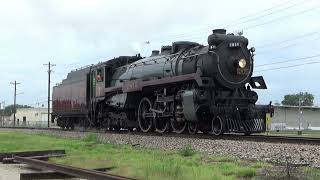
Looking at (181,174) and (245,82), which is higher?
(245,82)

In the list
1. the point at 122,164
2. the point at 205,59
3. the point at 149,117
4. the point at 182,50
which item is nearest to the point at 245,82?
the point at 205,59

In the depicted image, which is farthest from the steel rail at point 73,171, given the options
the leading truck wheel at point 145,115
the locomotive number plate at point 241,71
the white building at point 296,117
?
the white building at point 296,117

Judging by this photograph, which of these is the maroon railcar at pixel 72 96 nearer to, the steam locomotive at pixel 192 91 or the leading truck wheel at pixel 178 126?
the steam locomotive at pixel 192 91

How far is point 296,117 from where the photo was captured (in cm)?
8356

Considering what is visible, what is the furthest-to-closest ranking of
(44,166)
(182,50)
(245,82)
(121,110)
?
(121,110) → (182,50) → (245,82) → (44,166)

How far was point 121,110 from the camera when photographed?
93.1 feet

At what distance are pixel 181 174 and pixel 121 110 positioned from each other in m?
18.9

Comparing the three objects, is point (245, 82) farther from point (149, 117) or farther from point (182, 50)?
point (149, 117)

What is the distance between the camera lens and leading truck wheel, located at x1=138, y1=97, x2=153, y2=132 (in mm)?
25481

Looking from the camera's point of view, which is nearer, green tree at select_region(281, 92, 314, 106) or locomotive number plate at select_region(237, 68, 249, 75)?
locomotive number plate at select_region(237, 68, 249, 75)

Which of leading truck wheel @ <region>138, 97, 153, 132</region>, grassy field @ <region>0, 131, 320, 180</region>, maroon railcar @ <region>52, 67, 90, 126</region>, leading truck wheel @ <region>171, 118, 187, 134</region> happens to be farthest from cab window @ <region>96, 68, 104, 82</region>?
grassy field @ <region>0, 131, 320, 180</region>

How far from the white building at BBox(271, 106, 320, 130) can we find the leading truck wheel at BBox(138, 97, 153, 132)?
53.2m

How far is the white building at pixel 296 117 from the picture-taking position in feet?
263

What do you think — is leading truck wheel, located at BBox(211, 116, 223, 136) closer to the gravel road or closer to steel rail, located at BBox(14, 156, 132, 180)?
the gravel road
